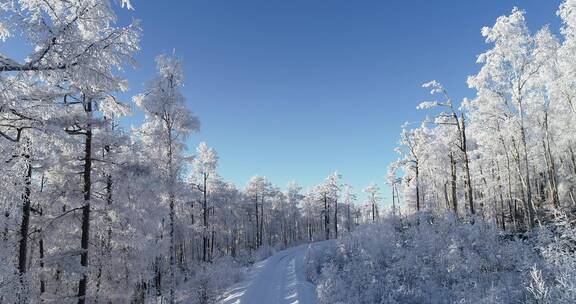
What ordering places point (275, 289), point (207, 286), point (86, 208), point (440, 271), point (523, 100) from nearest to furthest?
point (440, 271), point (86, 208), point (275, 289), point (207, 286), point (523, 100)

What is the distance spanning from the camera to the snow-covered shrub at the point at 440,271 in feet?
32.0

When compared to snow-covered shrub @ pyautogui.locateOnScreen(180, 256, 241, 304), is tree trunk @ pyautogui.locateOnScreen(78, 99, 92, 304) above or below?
above

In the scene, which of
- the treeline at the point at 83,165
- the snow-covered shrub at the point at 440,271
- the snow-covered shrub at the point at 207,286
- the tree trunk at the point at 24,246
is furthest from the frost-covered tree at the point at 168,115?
the snow-covered shrub at the point at 440,271

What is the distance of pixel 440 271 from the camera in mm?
11523

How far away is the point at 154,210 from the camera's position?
1792 cm

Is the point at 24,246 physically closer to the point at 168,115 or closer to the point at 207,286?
the point at 207,286

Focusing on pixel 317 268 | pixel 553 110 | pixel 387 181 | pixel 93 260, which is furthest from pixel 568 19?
pixel 387 181

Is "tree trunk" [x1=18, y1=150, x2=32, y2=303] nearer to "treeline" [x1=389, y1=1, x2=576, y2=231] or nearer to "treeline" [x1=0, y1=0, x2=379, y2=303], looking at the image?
"treeline" [x1=0, y1=0, x2=379, y2=303]

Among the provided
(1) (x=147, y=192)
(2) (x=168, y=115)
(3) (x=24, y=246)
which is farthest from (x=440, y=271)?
(2) (x=168, y=115)

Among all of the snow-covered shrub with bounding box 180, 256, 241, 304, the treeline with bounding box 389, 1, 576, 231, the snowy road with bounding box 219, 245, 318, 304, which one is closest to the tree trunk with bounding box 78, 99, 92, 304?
the snow-covered shrub with bounding box 180, 256, 241, 304

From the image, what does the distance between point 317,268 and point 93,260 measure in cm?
1091

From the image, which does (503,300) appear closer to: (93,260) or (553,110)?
(93,260)

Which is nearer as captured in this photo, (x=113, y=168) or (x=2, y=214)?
(x=2, y=214)

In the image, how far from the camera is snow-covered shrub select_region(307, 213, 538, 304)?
9766mm
